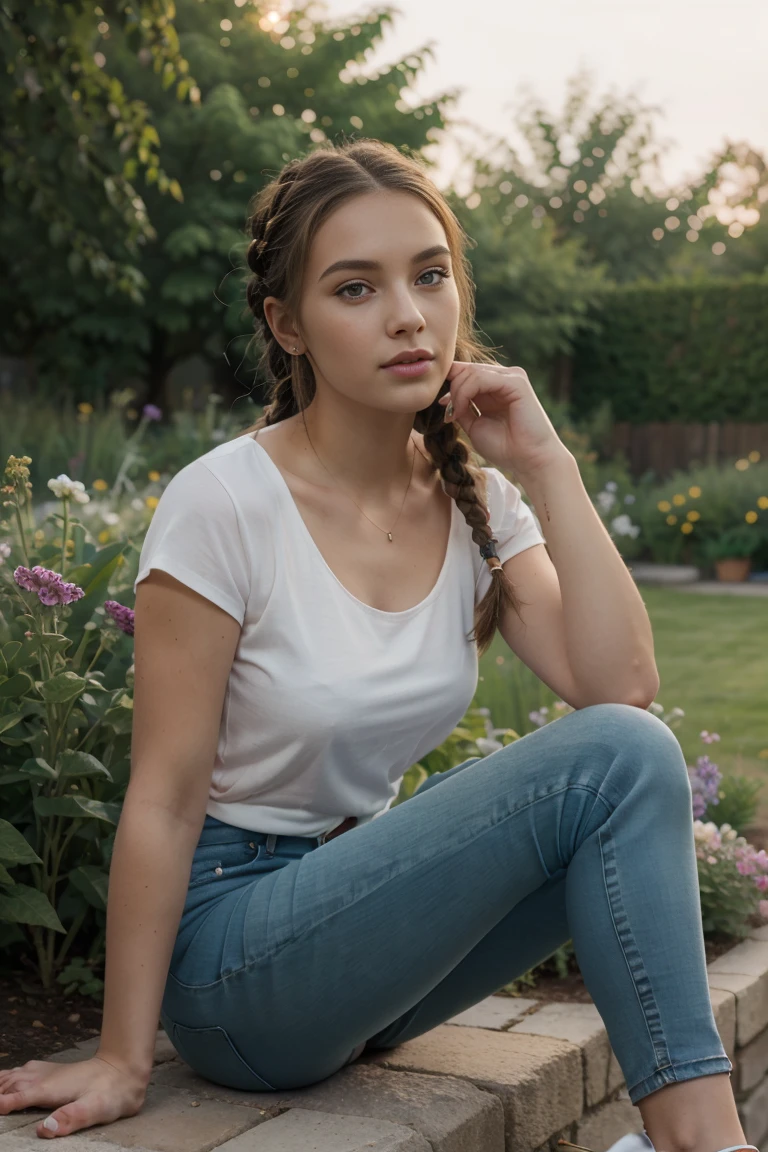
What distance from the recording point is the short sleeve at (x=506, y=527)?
2.18m

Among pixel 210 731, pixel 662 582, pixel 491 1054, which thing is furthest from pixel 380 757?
pixel 662 582

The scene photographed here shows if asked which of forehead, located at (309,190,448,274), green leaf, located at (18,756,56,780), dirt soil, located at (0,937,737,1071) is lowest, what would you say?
dirt soil, located at (0,937,737,1071)

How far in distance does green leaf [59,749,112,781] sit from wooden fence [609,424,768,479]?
38.0 feet

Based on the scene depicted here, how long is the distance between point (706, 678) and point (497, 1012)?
12.1 feet

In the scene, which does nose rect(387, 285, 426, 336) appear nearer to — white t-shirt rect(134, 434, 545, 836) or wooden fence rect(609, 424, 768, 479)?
white t-shirt rect(134, 434, 545, 836)

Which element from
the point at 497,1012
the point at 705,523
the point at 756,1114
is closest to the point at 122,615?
the point at 497,1012

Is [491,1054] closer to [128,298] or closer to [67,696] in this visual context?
[67,696]

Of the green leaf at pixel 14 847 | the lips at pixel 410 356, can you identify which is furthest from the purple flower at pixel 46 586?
the lips at pixel 410 356

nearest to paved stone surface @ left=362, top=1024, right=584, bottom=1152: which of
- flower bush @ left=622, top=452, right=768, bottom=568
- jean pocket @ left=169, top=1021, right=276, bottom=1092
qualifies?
jean pocket @ left=169, top=1021, right=276, bottom=1092

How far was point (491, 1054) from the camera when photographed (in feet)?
6.98

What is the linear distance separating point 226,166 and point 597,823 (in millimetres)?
10213

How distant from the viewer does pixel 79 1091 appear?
1664mm

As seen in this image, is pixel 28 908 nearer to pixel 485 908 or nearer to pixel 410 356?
pixel 485 908

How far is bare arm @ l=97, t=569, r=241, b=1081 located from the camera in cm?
169
